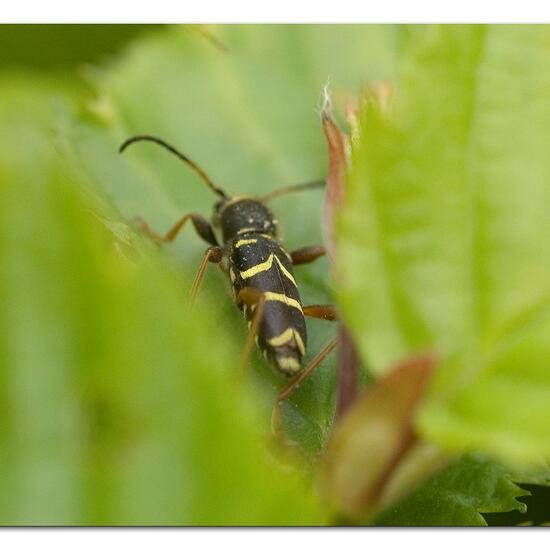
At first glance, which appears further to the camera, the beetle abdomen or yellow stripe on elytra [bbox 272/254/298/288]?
yellow stripe on elytra [bbox 272/254/298/288]

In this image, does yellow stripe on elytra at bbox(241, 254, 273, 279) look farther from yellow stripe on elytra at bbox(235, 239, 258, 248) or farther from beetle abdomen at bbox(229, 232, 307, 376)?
yellow stripe on elytra at bbox(235, 239, 258, 248)

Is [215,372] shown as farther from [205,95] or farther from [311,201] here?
[205,95]

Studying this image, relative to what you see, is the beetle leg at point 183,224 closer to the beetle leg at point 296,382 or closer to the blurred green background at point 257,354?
the blurred green background at point 257,354

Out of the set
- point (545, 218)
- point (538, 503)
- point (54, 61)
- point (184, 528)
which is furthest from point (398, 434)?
point (54, 61)

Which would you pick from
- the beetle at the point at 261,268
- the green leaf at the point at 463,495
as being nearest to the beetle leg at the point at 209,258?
the beetle at the point at 261,268

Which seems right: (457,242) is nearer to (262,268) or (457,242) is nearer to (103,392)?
(103,392)

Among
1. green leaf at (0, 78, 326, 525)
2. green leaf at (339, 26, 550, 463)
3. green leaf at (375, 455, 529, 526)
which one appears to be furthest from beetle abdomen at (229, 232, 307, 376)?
green leaf at (0, 78, 326, 525)
